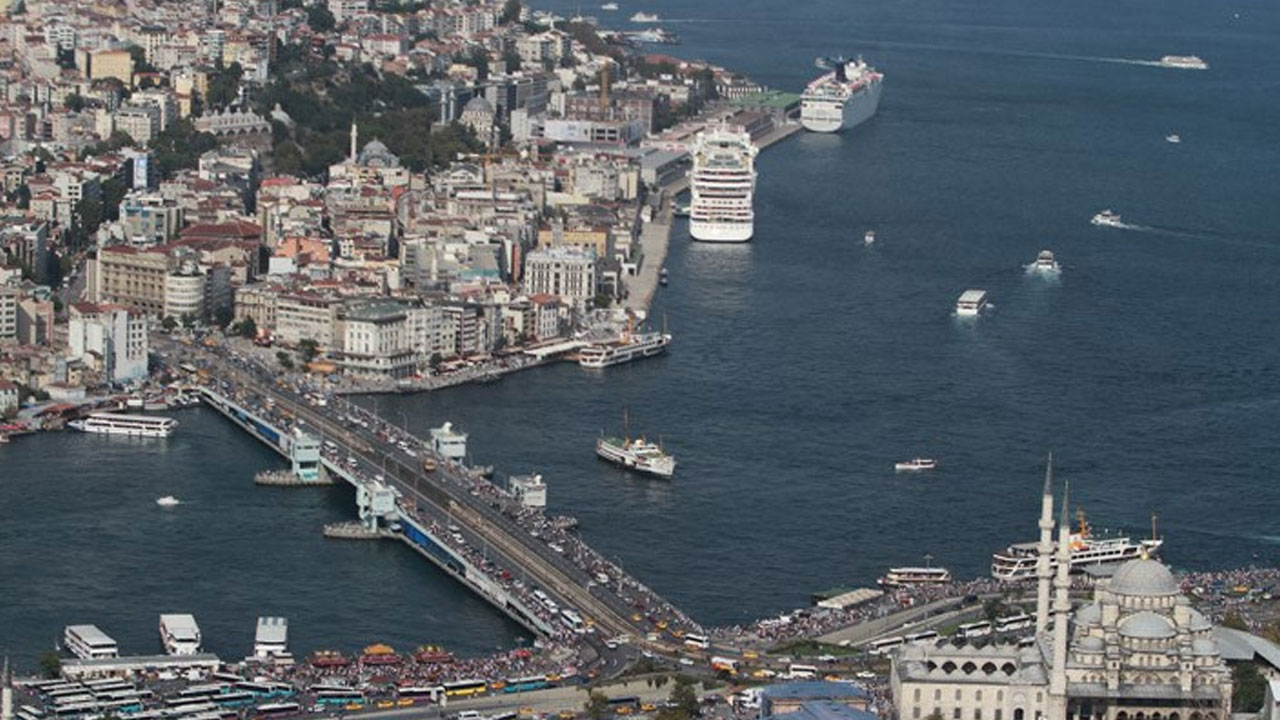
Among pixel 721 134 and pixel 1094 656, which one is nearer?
pixel 1094 656

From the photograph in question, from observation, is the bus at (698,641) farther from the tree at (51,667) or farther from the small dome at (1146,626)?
the tree at (51,667)

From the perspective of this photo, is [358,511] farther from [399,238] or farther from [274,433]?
[399,238]

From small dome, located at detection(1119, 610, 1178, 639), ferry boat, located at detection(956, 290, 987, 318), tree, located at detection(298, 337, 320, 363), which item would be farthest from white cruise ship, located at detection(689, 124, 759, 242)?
small dome, located at detection(1119, 610, 1178, 639)

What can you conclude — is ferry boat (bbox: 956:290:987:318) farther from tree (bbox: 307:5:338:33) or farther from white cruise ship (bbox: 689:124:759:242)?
tree (bbox: 307:5:338:33)

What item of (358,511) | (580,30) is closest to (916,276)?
(358,511)

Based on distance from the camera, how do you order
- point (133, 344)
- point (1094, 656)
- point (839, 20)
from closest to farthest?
point (1094, 656)
point (133, 344)
point (839, 20)

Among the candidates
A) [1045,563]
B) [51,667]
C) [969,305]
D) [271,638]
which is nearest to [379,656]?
[271,638]
